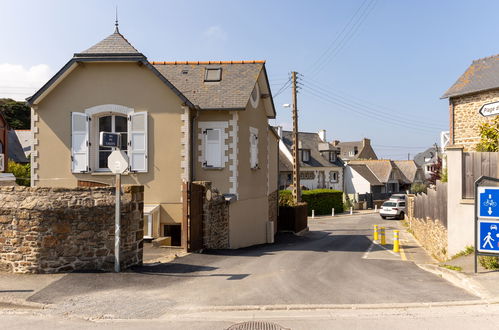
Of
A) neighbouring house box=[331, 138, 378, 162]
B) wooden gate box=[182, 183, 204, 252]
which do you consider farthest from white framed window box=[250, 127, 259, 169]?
neighbouring house box=[331, 138, 378, 162]

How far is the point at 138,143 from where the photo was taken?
14.3 metres

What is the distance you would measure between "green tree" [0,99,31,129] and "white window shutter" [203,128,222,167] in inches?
2160

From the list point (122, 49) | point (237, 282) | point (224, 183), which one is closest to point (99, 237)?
point (237, 282)

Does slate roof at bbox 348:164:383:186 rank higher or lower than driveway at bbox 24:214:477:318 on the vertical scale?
higher

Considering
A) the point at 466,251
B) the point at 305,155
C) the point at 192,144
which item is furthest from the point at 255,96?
the point at 305,155

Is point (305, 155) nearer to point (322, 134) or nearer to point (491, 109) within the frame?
point (322, 134)

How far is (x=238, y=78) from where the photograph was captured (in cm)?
1647

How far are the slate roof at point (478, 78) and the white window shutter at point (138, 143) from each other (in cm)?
1609

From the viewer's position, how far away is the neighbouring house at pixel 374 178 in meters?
51.3

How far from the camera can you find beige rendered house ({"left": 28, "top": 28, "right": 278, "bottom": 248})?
14.2m

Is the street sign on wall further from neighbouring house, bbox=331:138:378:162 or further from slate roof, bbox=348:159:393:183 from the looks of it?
neighbouring house, bbox=331:138:378:162

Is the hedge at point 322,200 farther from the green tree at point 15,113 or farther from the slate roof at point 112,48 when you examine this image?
the green tree at point 15,113

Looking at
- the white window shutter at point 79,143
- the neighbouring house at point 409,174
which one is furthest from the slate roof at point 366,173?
the white window shutter at point 79,143

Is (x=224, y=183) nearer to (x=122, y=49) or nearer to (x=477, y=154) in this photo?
(x=122, y=49)
